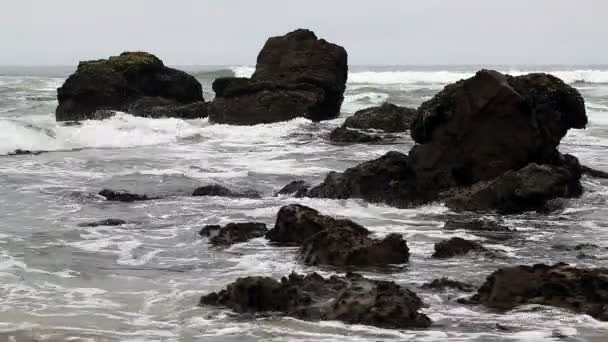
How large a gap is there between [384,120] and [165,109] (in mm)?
8189

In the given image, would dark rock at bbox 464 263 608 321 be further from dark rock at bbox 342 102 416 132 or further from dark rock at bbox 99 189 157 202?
dark rock at bbox 342 102 416 132

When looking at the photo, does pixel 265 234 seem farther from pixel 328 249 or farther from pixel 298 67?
pixel 298 67

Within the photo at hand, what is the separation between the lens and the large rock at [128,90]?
26797 mm

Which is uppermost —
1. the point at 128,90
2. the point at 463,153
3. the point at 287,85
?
the point at 287,85

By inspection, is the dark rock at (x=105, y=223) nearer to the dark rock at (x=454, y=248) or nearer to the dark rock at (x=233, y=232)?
the dark rock at (x=233, y=232)

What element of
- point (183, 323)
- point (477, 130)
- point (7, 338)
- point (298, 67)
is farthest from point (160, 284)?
point (298, 67)

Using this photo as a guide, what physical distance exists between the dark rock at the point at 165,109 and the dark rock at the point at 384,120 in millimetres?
6287

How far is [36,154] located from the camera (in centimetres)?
1809

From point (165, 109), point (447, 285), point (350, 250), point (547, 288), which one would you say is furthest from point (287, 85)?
point (547, 288)

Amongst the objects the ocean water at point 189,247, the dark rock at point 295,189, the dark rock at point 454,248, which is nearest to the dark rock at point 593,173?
the ocean water at point 189,247

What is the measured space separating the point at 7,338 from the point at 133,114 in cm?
2183

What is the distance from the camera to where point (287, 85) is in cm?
2550

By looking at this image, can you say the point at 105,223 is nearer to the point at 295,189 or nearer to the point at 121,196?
the point at 121,196

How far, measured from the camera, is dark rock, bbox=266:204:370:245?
859 centimetres
